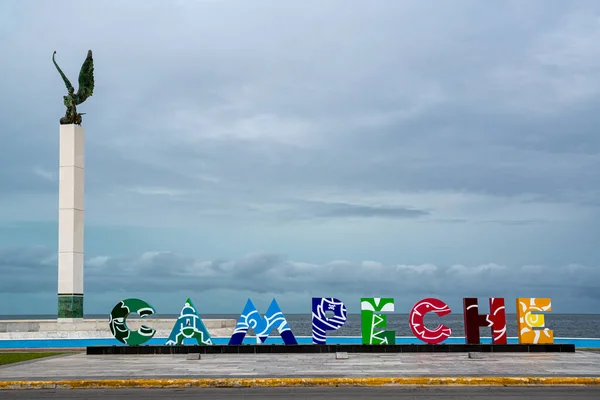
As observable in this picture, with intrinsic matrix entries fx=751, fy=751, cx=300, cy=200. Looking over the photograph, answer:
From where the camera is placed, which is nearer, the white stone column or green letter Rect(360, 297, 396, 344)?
green letter Rect(360, 297, 396, 344)

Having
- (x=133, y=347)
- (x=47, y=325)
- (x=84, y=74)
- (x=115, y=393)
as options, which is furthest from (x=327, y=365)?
(x=84, y=74)

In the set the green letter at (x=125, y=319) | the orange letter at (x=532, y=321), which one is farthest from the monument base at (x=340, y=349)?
the green letter at (x=125, y=319)

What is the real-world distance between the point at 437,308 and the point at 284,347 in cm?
616

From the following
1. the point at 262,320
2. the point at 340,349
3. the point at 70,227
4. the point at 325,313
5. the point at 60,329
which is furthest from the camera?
the point at 70,227

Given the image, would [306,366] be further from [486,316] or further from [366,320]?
[486,316]

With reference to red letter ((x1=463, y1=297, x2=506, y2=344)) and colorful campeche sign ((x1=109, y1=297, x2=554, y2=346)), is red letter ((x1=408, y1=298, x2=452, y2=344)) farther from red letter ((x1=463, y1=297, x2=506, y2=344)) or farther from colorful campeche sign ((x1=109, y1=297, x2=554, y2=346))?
red letter ((x1=463, y1=297, x2=506, y2=344))

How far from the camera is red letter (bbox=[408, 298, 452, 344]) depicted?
91.5 feet

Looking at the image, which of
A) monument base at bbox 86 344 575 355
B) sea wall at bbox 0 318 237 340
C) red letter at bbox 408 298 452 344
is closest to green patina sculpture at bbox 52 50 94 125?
sea wall at bbox 0 318 237 340

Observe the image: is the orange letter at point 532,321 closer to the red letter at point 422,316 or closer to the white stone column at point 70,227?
the red letter at point 422,316

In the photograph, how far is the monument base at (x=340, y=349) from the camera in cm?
2878

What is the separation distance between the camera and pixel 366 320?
2877 centimetres

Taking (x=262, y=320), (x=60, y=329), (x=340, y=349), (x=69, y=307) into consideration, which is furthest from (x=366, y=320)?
(x=69, y=307)

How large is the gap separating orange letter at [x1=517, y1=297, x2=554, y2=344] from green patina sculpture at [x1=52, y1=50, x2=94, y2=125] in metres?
29.0

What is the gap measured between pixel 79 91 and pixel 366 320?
2659cm
